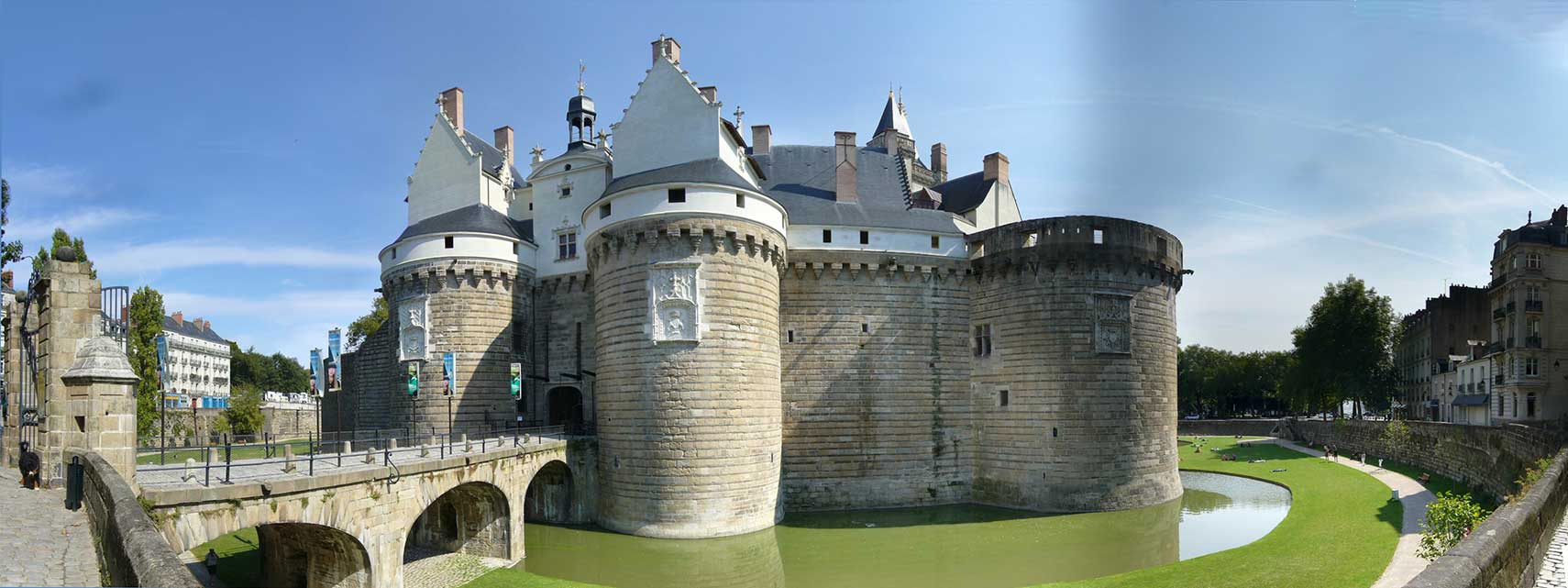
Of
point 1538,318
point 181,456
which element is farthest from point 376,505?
point 1538,318

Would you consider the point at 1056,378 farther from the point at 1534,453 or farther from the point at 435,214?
the point at 435,214

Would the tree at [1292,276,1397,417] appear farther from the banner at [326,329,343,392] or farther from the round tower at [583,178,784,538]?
the banner at [326,329,343,392]

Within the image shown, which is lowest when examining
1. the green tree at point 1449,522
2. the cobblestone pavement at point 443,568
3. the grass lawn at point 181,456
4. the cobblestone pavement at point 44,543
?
the cobblestone pavement at point 443,568

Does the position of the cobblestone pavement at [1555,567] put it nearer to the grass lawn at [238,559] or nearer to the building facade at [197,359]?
the grass lawn at [238,559]

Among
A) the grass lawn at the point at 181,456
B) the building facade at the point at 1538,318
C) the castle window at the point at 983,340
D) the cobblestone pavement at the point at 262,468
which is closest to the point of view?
the cobblestone pavement at the point at 262,468

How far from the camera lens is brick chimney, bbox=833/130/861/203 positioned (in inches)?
1252

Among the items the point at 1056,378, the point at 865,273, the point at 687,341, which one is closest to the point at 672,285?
the point at 687,341

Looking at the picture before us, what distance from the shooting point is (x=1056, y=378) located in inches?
1115

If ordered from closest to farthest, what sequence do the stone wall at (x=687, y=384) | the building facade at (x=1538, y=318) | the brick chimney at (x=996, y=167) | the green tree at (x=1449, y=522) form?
the green tree at (x=1449, y=522) < the stone wall at (x=687, y=384) < the brick chimney at (x=996, y=167) < the building facade at (x=1538, y=318)

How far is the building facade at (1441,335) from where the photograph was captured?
57.4 metres

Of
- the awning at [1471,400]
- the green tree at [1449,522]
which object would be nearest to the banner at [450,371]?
the green tree at [1449,522]

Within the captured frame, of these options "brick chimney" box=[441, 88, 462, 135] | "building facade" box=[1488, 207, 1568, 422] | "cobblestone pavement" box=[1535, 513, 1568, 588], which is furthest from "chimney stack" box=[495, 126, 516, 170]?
"building facade" box=[1488, 207, 1568, 422]

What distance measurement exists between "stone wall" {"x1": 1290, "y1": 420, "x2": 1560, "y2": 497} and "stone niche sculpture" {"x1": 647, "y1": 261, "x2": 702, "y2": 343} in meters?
22.4

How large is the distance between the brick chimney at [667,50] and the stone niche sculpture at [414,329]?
1207cm
